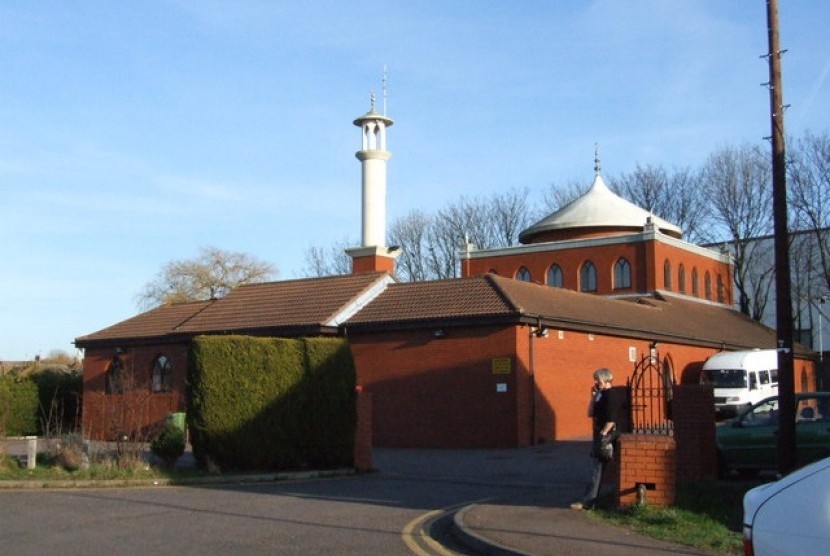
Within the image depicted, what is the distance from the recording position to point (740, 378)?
114 ft

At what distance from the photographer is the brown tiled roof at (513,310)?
28.1 meters

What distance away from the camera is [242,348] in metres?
19.2

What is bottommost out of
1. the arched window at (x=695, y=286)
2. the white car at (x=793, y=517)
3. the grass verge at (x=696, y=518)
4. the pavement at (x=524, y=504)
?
the pavement at (x=524, y=504)

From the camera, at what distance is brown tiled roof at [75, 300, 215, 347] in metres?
36.6

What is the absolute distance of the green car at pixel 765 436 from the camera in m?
15.7

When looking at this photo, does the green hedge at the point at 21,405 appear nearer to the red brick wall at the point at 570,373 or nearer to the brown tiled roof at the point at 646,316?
the brown tiled roof at the point at 646,316

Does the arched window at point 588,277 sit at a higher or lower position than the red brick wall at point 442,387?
higher

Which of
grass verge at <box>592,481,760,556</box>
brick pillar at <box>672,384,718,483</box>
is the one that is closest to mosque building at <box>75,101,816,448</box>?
brick pillar at <box>672,384,718,483</box>

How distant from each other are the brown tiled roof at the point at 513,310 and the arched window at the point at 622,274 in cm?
652

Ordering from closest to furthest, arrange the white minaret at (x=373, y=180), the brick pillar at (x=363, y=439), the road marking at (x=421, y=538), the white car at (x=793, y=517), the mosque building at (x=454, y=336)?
the white car at (x=793, y=517) → the road marking at (x=421, y=538) → the brick pillar at (x=363, y=439) → the mosque building at (x=454, y=336) → the white minaret at (x=373, y=180)

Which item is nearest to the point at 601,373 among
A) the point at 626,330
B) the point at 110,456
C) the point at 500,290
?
the point at 110,456

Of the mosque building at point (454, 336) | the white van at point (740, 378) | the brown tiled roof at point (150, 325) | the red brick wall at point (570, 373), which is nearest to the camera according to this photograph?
the mosque building at point (454, 336)

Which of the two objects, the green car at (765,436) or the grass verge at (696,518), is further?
the green car at (765,436)

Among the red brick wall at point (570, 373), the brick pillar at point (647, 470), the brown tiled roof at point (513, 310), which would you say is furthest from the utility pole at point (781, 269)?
the red brick wall at point (570, 373)
